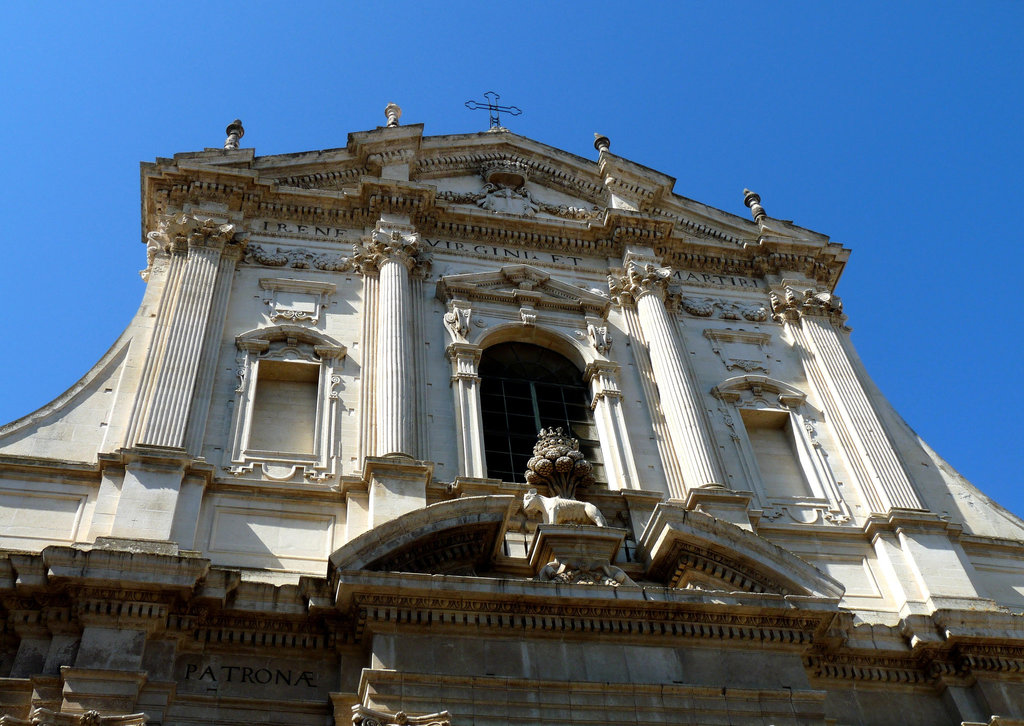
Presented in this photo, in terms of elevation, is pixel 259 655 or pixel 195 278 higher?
pixel 195 278

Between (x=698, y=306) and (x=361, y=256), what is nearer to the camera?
(x=361, y=256)

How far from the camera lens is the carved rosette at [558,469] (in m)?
14.3

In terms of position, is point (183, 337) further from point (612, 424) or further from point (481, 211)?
point (481, 211)

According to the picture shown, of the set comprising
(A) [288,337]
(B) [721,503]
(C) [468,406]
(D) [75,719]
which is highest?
(A) [288,337]

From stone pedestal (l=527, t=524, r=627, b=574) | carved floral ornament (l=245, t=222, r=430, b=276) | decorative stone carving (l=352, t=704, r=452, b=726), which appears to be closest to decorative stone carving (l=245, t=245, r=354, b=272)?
carved floral ornament (l=245, t=222, r=430, b=276)

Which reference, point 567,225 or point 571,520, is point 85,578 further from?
point 567,225

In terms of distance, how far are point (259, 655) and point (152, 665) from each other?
1.12m

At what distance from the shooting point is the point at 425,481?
557 inches

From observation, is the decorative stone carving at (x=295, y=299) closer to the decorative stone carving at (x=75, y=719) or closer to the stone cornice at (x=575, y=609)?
the stone cornice at (x=575, y=609)

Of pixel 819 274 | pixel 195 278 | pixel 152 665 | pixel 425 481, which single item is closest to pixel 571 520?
pixel 425 481

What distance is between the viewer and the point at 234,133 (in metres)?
20.1

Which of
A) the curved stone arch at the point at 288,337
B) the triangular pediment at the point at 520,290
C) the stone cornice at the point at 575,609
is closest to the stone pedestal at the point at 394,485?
the stone cornice at the point at 575,609

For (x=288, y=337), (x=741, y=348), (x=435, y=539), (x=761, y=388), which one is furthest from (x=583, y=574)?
(x=741, y=348)

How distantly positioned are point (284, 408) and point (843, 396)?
8698mm
